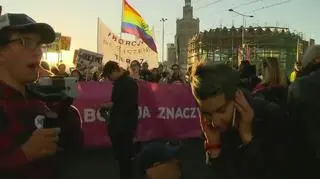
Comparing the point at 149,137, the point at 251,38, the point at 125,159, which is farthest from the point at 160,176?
the point at 251,38

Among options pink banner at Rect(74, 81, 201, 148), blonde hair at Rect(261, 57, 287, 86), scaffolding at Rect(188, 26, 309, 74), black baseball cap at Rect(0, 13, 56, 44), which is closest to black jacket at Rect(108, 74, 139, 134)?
blonde hair at Rect(261, 57, 287, 86)

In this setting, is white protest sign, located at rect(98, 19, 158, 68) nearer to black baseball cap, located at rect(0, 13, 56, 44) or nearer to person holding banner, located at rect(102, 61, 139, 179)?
Result: person holding banner, located at rect(102, 61, 139, 179)

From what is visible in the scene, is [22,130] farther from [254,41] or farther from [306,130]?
[254,41]

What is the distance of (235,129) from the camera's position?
7.43ft

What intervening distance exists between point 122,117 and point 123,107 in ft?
0.53

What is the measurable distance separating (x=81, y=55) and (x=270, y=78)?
10568mm

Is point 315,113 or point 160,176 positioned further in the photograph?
point 160,176

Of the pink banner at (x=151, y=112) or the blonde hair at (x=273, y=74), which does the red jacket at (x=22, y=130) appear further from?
→ the pink banner at (x=151, y=112)

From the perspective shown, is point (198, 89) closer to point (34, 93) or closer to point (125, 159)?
point (34, 93)

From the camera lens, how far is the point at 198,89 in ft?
7.54

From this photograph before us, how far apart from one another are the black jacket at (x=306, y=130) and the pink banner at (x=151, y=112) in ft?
28.1

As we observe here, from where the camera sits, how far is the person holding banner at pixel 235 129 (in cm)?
225

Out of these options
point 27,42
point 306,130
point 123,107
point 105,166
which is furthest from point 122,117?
point 306,130

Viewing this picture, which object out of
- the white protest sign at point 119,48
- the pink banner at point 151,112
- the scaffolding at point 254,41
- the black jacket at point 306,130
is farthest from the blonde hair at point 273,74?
the scaffolding at point 254,41
